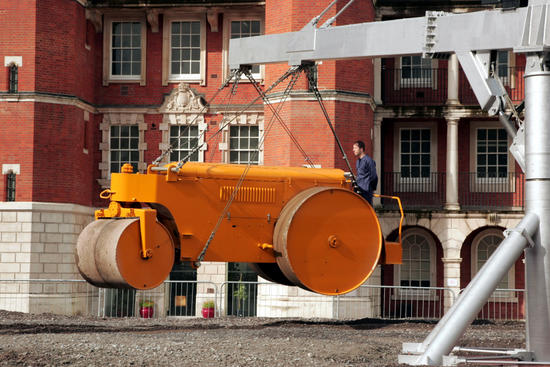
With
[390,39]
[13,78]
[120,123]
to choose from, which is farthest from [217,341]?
[120,123]

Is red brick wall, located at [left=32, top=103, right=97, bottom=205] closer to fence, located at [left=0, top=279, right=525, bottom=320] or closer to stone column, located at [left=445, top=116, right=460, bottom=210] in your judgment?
fence, located at [left=0, top=279, right=525, bottom=320]

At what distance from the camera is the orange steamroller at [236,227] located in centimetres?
1480

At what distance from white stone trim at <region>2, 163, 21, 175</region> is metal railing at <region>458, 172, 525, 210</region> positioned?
1456cm

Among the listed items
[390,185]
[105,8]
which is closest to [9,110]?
[105,8]

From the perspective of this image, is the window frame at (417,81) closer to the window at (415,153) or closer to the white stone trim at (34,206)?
the window at (415,153)

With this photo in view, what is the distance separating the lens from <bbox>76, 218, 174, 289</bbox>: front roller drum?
14469mm

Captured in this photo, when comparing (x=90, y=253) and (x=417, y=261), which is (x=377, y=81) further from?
(x=90, y=253)

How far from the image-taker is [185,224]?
15.3 metres

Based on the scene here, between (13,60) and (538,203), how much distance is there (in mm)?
21553

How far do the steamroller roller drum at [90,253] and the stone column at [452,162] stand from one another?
1879 cm

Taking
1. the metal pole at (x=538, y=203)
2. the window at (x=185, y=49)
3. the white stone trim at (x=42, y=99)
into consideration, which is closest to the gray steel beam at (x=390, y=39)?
the metal pole at (x=538, y=203)

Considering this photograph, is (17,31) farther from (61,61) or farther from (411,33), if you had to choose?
(411,33)

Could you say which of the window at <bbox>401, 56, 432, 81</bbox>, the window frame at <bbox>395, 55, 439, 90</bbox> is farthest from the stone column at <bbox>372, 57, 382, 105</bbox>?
the window at <bbox>401, 56, 432, 81</bbox>

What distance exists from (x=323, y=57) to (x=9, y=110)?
59.6 feet
